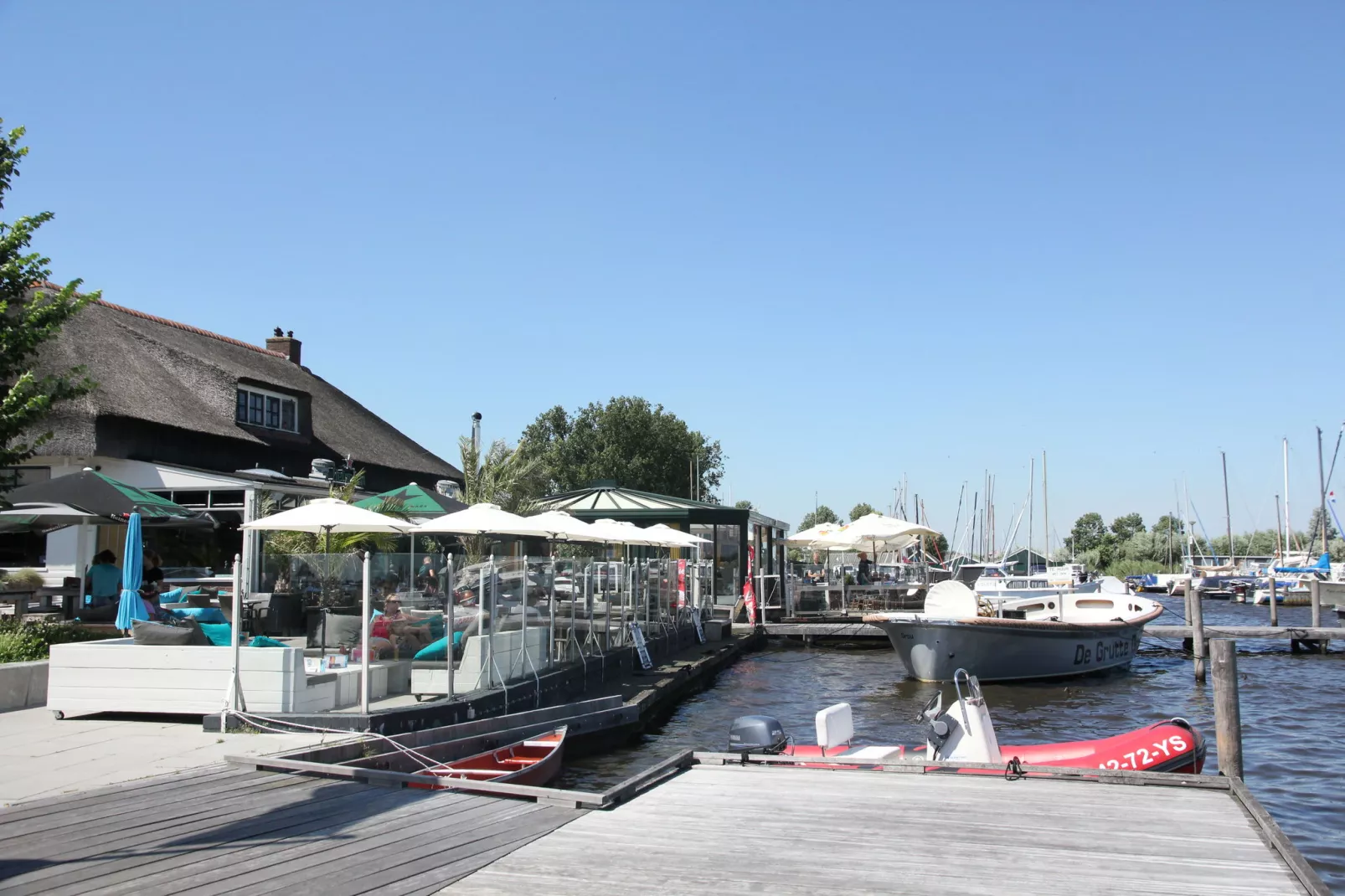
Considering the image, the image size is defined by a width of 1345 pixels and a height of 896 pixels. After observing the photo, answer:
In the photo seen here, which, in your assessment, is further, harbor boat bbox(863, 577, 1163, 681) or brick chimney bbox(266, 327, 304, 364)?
brick chimney bbox(266, 327, 304, 364)

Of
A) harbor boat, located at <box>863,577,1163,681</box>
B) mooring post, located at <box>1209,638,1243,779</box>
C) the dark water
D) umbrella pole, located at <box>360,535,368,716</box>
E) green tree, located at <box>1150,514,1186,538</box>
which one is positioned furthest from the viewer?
green tree, located at <box>1150,514,1186,538</box>

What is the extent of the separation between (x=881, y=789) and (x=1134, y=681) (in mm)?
17613

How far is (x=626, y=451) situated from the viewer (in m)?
62.8

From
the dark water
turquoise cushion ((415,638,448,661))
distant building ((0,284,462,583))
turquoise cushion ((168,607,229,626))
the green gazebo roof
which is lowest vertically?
the dark water

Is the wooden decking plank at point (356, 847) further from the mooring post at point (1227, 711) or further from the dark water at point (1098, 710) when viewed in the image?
the mooring post at point (1227, 711)

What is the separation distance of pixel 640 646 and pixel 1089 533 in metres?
111

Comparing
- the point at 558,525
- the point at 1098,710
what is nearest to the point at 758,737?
the point at 558,525

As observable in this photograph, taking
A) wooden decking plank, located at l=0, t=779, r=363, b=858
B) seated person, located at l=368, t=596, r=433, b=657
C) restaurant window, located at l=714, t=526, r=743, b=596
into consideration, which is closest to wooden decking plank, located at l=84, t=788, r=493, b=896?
wooden decking plank, located at l=0, t=779, r=363, b=858

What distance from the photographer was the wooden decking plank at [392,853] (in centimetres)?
520

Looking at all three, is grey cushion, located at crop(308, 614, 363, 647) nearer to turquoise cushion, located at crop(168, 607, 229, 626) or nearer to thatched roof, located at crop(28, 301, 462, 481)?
turquoise cushion, located at crop(168, 607, 229, 626)

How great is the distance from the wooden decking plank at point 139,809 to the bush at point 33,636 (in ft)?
Answer: 16.5

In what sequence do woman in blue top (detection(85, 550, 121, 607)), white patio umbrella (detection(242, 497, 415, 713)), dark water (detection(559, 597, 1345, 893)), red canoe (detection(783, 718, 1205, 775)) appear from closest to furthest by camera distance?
red canoe (detection(783, 718, 1205, 775)) → dark water (detection(559, 597, 1345, 893)) → white patio umbrella (detection(242, 497, 415, 713)) → woman in blue top (detection(85, 550, 121, 607))

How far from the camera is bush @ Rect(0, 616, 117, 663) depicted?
40.1ft

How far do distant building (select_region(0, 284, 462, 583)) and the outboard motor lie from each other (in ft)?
34.3
